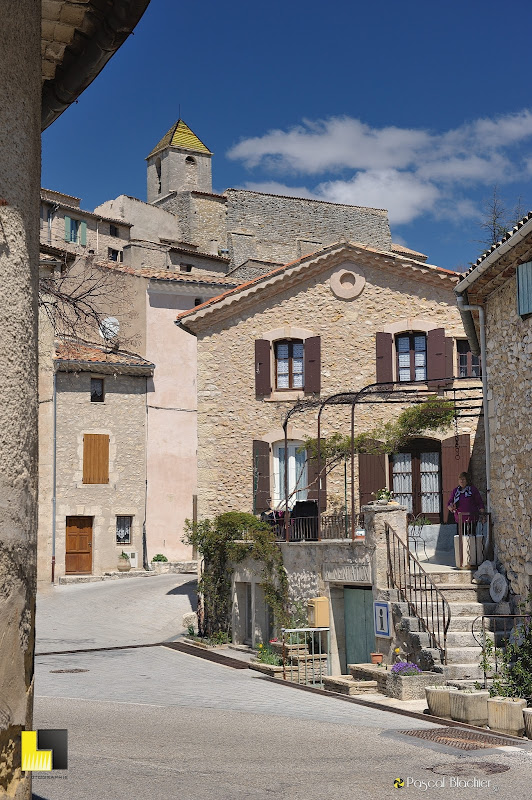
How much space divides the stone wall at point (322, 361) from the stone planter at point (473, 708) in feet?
38.7

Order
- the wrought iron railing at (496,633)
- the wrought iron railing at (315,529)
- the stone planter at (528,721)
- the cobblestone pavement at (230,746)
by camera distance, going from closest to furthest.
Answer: the cobblestone pavement at (230,746) < the stone planter at (528,721) < the wrought iron railing at (496,633) < the wrought iron railing at (315,529)

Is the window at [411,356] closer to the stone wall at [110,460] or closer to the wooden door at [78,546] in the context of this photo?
the stone wall at [110,460]

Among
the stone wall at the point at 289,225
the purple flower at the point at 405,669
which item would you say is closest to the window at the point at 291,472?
the purple flower at the point at 405,669

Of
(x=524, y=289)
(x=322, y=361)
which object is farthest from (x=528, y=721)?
(x=322, y=361)

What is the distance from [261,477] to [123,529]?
11.7 metres

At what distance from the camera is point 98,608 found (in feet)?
82.8

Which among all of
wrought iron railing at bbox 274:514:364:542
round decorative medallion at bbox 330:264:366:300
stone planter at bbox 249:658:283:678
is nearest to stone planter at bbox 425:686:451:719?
stone planter at bbox 249:658:283:678

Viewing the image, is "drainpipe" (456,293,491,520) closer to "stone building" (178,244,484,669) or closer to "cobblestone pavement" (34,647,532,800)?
"cobblestone pavement" (34,647,532,800)

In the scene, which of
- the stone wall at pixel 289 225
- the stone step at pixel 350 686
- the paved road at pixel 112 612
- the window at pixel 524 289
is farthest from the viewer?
the stone wall at pixel 289 225

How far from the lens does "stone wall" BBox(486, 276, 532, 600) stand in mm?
13914

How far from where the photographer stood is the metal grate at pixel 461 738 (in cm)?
1020

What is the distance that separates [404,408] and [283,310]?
386 centimetres

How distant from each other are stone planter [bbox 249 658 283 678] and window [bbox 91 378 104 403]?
57.1 ft

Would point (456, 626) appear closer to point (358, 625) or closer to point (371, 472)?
point (358, 625)
